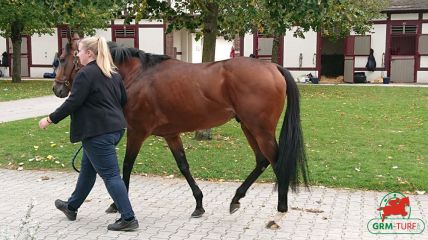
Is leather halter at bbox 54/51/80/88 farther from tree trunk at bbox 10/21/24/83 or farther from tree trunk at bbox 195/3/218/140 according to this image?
tree trunk at bbox 10/21/24/83

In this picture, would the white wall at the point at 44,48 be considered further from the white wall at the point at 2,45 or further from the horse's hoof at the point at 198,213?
the horse's hoof at the point at 198,213

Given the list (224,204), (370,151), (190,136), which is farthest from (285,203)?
(190,136)

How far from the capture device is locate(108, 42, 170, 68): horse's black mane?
18.9ft

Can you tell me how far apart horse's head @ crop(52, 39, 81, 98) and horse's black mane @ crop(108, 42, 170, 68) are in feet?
1.33

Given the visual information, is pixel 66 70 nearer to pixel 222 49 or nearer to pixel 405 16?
pixel 405 16

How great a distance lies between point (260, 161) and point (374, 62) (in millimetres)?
23966

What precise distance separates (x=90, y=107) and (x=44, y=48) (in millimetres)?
28489

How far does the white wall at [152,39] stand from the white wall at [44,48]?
5.16 meters

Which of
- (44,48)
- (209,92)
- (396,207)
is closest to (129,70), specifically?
(209,92)

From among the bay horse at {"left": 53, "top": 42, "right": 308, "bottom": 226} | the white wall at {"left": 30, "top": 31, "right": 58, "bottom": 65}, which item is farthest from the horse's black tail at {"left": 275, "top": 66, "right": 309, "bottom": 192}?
the white wall at {"left": 30, "top": 31, "right": 58, "bottom": 65}

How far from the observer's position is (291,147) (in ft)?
17.5

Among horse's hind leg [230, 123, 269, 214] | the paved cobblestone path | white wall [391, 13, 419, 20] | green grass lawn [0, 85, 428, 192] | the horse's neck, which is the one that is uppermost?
white wall [391, 13, 419, 20]

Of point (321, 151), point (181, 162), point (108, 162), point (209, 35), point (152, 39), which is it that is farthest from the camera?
point (152, 39)

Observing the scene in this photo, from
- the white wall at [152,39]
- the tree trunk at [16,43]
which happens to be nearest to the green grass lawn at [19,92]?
the tree trunk at [16,43]
